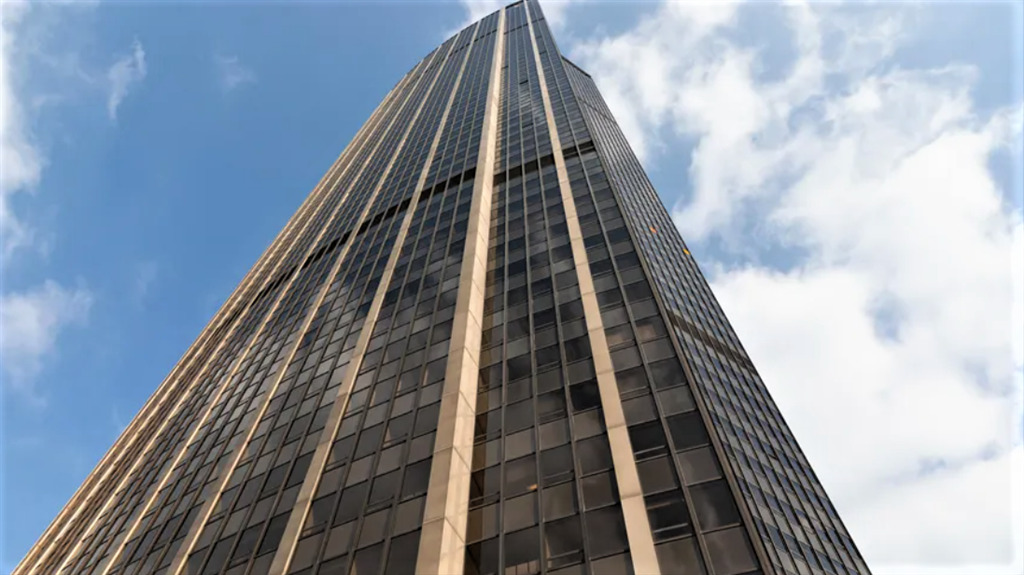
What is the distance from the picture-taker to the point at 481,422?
102 ft

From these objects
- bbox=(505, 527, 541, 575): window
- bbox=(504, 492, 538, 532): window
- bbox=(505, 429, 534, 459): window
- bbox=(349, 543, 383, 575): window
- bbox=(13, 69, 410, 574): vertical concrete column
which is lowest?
bbox=(505, 527, 541, 575): window

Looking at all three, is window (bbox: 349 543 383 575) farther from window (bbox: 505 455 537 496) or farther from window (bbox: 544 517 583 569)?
window (bbox: 544 517 583 569)

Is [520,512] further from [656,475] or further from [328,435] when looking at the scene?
[328,435]

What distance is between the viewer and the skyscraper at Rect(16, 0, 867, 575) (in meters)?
24.3

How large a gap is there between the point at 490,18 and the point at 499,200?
124 meters

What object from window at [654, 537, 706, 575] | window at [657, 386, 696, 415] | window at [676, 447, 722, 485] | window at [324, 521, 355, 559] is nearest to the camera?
window at [654, 537, 706, 575]

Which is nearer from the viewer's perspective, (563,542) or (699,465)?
(563,542)

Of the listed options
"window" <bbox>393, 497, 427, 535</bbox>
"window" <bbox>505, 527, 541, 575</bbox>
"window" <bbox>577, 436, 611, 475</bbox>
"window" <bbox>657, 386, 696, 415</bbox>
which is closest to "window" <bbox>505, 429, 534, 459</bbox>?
"window" <bbox>577, 436, 611, 475</bbox>

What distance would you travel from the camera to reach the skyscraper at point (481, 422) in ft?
79.9

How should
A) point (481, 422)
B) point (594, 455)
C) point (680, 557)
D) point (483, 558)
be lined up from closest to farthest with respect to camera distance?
point (680, 557) → point (483, 558) → point (594, 455) → point (481, 422)

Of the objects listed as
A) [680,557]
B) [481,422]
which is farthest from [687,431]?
[481,422]

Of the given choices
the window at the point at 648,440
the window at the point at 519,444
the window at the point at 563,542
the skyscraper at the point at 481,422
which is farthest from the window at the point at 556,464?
the window at the point at 648,440

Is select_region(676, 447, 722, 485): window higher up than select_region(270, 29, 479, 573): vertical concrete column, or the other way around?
select_region(270, 29, 479, 573): vertical concrete column

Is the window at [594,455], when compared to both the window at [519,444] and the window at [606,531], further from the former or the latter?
the window at [519,444]
